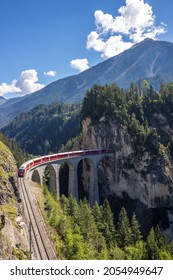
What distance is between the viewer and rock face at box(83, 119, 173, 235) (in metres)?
101

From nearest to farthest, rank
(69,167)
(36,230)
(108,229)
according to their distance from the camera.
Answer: (36,230) < (108,229) < (69,167)

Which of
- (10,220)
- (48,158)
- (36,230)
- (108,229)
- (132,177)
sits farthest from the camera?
(132,177)

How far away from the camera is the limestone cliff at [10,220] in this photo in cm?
3612

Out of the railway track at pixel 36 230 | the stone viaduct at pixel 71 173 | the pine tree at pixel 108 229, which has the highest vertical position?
the stone viaduct at pixel 71 173

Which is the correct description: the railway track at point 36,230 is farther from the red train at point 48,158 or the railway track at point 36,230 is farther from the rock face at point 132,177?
the rock face at point 132,177

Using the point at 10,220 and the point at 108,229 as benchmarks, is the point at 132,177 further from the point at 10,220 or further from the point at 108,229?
the point at 10,220

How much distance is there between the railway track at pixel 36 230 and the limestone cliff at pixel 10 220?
157 cm

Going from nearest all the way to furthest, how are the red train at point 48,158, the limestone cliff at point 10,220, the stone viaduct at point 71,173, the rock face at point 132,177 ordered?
the limestone cliff at point 10,220, the red train at point 48,158, the stone viaduct at point 71,173, the rock face at point 132,177

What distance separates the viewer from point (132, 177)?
4254 inches

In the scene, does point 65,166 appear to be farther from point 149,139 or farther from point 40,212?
point 40,212

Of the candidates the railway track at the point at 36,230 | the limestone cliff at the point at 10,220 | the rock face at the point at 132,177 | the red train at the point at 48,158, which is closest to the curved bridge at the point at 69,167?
the red train at the point at 48,158

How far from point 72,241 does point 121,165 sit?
66088 millimetres

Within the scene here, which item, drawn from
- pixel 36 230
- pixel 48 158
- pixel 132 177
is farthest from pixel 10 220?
pixel 132 177

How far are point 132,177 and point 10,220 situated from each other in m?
67.9
